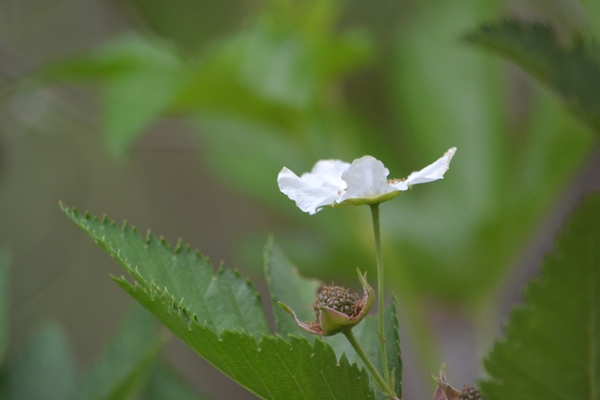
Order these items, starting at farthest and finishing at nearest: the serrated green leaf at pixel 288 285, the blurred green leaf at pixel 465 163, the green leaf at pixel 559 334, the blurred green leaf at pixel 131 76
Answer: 1. the blurred green leaf at pixel 465 163
2. the blurred green leaf at pixel 131 76
3. the serrated green leaf at pixel 288 285
4. the green leaf at pixel 559 334

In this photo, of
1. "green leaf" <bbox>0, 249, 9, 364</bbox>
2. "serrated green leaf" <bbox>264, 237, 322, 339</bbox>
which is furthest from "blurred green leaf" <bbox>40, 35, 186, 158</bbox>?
"serrated green leaf" <bbox>264, 237, 322, 339</bbox>

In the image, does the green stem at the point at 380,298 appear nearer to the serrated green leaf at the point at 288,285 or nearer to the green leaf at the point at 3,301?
the serrated green leaf at the point at 288,285

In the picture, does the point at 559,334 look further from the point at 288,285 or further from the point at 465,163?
the point at 465,163

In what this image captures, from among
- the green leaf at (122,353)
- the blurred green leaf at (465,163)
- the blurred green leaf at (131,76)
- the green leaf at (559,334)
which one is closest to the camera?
the green leaf at (559,334)

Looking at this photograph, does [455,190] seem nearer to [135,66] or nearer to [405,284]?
[405,284]

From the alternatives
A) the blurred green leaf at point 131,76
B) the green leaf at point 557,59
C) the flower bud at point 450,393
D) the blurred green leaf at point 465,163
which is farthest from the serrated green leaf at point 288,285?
the blurred green leaf at point 465,163

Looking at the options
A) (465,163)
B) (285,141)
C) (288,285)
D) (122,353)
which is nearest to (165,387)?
(122,353)

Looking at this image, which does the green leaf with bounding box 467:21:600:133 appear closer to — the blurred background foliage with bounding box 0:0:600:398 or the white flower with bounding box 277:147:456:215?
the blurred background foliage with bounding box 0:0:600:398

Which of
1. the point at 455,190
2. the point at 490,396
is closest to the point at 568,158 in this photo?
the point at 455,190
